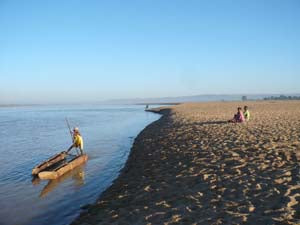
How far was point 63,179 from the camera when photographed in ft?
40.8

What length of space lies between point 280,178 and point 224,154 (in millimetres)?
3420

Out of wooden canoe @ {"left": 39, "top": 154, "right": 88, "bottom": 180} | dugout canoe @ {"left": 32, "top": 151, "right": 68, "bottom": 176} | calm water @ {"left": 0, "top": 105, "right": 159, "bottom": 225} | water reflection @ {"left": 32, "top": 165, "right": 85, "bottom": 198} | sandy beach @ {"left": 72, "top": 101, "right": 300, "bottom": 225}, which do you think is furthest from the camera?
dugout canoe @ {"left": 32, "top": 151, "right": 68, "bottom": 176}

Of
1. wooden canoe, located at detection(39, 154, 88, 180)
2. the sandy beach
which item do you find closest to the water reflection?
wooden canoe, located at detection(39, 154, 88, 180)

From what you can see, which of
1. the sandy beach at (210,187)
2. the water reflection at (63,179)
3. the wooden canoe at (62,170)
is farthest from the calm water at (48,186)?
the sandy beach at (210,187)

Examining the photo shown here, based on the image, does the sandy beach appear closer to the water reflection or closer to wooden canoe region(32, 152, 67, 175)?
the water reflection

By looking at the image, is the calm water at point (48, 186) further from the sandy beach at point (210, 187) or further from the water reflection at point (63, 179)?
the sandy beach at point (210, 187)

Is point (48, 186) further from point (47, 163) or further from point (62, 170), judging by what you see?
point (47, 163)

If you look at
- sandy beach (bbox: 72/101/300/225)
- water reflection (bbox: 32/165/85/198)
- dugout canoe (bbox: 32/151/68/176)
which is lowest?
water reflection (bbox: 32/165/85/198)

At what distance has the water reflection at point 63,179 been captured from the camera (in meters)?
11.1

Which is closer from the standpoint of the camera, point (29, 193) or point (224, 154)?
point (29, 193)

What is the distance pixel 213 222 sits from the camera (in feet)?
20.1

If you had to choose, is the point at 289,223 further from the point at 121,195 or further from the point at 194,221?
the point at 121,195

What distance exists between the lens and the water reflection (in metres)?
11.1

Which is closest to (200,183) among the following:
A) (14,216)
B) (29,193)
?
(14,216)
